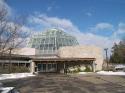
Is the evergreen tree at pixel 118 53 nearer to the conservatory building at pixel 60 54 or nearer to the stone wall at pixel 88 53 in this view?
the conservatory building at pixel 60 54

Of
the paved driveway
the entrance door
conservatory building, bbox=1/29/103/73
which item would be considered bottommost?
the paved driveway

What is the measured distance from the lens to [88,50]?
7838 centimetres

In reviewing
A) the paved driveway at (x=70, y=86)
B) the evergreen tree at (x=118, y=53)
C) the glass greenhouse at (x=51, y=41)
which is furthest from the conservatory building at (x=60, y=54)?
the paved driveway at (x=70, y=86)

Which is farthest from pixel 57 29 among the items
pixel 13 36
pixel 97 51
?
pixel 13 36

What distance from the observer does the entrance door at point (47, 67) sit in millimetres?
81062

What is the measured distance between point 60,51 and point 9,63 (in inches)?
1009

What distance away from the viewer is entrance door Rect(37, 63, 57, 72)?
266 ft

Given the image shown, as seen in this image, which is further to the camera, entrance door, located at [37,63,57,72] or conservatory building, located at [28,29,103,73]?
entrance door, located at [37,63,57,72]

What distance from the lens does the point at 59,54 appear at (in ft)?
275

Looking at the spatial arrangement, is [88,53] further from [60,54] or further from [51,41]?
[51,41]

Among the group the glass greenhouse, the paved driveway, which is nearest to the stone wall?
the glass greenhouse

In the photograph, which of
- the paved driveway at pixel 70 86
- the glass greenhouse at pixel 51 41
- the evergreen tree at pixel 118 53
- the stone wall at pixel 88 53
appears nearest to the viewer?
the paved driveway at pixel 70 86

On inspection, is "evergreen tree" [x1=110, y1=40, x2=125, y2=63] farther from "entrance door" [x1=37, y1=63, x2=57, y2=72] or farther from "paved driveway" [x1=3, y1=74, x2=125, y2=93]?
"paved driveway" [x1=3, y1=74, x2=125, y2=93]

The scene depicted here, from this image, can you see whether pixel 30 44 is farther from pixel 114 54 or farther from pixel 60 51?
pixel 114 54
